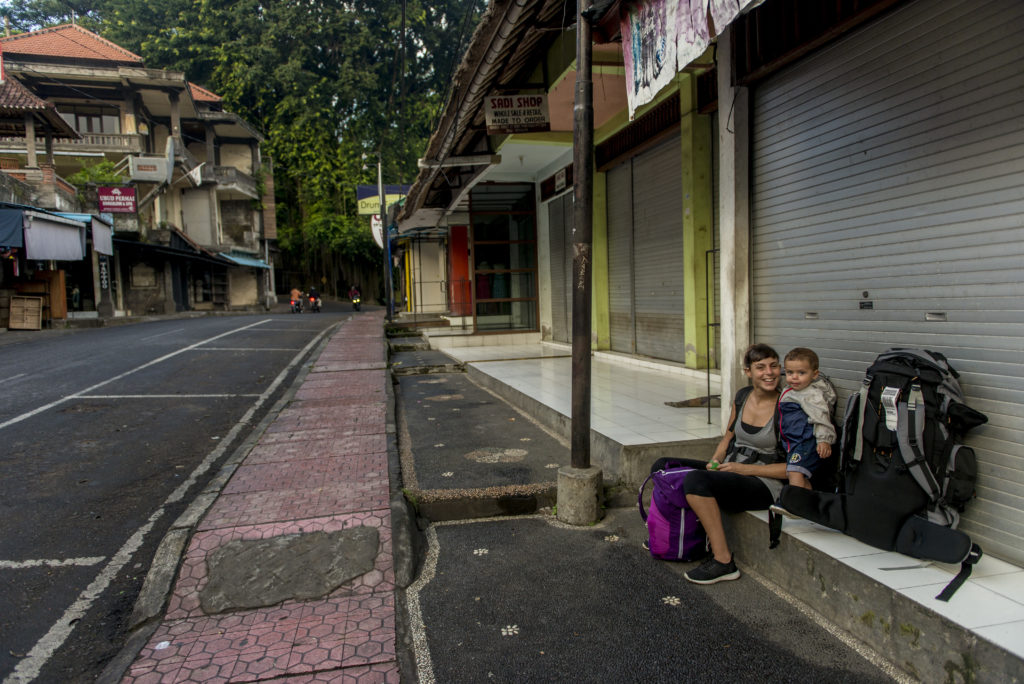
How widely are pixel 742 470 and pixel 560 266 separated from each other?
9638 millimetres

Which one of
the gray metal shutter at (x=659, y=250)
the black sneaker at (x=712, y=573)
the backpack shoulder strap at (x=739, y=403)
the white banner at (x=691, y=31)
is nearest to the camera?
the black sneaker at (x=712, y=573)

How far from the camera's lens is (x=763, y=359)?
3.58 m

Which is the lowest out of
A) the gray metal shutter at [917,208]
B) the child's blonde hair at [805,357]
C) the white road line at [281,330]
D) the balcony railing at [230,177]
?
the white road line at [281,330]

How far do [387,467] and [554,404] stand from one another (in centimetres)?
217

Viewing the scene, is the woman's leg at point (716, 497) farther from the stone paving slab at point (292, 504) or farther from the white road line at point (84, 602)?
the white road line at point (84, 602)

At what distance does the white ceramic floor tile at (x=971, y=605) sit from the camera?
2316mm

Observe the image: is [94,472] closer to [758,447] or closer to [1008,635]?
[758,447]

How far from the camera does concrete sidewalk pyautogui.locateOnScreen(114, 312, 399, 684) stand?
2.70 metres

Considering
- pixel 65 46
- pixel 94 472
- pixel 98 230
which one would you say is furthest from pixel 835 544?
pixel 65 46

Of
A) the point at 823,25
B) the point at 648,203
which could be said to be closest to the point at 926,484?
the point at 823,25

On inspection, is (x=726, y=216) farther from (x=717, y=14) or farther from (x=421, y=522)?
(x=421, y=522)

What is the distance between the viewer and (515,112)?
7227mm

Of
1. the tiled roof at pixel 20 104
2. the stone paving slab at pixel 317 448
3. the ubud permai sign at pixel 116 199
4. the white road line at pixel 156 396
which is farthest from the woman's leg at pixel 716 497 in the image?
the ubud permai sign at pixel 116 199

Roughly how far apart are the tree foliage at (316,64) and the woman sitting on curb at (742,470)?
3584 cm
